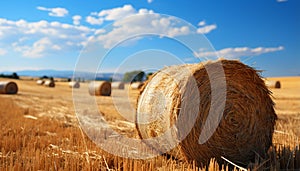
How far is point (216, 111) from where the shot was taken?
382 cm

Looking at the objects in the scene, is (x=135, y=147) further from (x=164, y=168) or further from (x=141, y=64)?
(x=141, y=64)

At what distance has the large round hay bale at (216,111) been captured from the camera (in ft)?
12.1

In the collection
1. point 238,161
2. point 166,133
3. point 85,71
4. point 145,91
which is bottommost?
point 238,161

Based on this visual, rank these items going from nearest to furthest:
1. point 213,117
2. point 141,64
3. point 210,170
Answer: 1. point 210,170
2. point 213,117
3. point 141,64

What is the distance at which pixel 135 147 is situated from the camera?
4.46m

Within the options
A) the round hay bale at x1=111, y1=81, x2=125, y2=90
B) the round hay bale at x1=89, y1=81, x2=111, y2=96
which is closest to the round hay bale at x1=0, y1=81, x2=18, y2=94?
the round hay bale at x1=89, y1=81, x2=111, y2=96

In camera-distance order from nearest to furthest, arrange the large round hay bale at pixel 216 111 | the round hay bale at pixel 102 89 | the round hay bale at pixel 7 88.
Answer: the large round hay bale at pixel 216 111, the round hay bale at pixel 102 89, the round hay bale at pixel 7 88

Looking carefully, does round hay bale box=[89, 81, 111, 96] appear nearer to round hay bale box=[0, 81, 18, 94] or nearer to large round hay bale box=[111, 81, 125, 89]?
large round hay bale box=[111, 81, 125, 89]

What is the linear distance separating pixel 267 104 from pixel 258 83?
1.08ft

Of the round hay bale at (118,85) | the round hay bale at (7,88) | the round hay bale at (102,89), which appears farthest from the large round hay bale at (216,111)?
the round hay bale at (118,85)

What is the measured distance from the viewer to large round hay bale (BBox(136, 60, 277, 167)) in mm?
3703

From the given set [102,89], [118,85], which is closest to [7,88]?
[102,89]

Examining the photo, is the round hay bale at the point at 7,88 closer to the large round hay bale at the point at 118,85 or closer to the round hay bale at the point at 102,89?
the round hay bale at the point at 102,89

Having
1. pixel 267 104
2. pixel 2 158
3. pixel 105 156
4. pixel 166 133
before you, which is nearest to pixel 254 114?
pixel 267 104
